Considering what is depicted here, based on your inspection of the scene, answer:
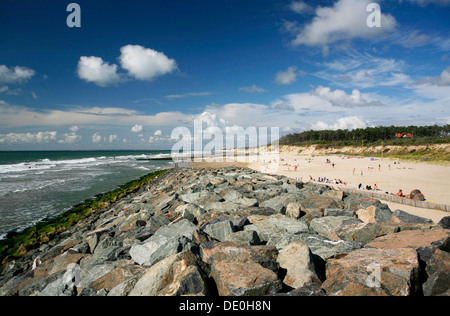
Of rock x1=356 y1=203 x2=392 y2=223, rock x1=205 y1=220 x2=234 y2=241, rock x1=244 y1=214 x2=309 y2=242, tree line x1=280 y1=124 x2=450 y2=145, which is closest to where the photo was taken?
rock x1=205 y1=220 x2=234 y2=241

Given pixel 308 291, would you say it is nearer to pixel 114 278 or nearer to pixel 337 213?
pixel 114 278

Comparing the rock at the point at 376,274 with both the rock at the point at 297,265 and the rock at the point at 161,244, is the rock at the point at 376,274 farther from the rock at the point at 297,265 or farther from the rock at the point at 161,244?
the rock at the point at 161,244

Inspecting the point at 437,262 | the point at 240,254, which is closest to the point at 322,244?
the point at 437,262

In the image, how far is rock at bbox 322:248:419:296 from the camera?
3.12 metres

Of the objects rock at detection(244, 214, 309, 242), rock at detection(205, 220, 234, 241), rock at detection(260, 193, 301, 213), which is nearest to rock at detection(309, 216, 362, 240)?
rock at detection(244, 214, 309, 242)

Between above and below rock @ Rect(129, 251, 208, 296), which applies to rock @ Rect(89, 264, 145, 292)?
below

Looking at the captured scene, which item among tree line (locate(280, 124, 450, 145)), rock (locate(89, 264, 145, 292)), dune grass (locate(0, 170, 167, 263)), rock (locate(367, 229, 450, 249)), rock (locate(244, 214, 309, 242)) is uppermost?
tree line (locate(280, 124, 450, 145))

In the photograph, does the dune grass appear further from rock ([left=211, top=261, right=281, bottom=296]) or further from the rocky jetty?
rock ([left=211, top=261, right=281, bottom=296])

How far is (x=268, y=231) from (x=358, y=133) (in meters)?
96.1

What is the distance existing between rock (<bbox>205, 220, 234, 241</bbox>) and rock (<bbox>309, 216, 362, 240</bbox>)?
2333mm

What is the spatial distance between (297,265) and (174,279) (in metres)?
2.10

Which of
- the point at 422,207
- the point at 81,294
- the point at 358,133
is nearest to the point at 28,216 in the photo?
the point at 81,294

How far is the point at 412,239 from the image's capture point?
4543 millimetres

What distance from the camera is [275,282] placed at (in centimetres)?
338
